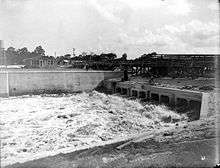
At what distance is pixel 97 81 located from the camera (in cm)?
4616

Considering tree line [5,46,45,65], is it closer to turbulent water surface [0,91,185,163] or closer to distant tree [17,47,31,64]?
distant tree [17,47,31,64]

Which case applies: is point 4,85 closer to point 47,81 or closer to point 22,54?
point 47,81

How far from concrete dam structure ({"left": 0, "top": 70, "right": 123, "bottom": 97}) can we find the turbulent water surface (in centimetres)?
330

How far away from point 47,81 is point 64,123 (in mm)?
19790

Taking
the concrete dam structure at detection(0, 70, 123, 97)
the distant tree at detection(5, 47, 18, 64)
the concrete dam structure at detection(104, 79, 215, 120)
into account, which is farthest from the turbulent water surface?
the distant tree at detection(5, 47, 18, 64)

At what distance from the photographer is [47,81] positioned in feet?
137

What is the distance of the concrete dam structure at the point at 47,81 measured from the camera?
38.3 metres

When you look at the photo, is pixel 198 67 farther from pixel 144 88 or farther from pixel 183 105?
pixel 183 105

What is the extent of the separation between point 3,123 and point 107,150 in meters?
14.3

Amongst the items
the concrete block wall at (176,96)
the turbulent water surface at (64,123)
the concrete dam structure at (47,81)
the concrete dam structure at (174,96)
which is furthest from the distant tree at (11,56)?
the concrete block wall at (176,96)

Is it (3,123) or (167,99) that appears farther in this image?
(167,99)

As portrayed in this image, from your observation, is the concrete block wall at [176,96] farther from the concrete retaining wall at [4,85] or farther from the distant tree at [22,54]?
the distant tree at [22,54]

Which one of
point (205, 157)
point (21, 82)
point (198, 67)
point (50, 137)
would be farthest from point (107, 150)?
point (198, 67)

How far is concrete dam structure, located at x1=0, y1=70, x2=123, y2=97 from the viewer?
38319 millimetres
